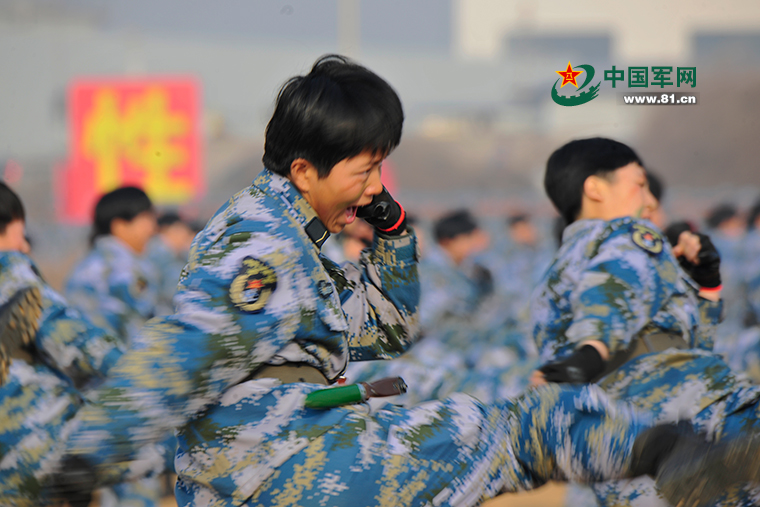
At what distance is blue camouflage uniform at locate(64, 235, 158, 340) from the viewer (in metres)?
4.90

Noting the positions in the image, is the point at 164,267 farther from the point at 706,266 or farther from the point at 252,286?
the point at 252,286

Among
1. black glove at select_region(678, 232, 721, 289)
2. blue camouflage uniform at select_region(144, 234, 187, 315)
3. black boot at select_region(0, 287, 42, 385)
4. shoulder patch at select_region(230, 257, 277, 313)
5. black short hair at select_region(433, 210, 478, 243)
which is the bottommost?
blue camouflage uniform at select_region(144, 234, 187, 315)

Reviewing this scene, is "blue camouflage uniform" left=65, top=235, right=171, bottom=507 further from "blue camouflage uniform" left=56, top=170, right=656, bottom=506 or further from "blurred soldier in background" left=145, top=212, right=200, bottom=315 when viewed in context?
"blue camouflage uniform" left=56, top=170, right=656, bottom=506

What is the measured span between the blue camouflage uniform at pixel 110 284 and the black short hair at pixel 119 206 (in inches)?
4.7

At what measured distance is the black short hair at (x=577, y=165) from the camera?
266 centimetres

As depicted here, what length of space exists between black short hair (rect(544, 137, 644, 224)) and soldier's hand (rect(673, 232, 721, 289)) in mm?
440

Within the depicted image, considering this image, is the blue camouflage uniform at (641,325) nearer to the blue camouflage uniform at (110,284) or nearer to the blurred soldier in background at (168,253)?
the blue camouflage uniform at (110,284)

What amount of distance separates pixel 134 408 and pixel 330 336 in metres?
0.45

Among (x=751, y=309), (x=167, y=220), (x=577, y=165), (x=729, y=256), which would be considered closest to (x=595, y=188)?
(x=577, y=165)

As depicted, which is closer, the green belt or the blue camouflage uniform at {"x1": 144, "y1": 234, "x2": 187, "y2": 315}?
the green belt

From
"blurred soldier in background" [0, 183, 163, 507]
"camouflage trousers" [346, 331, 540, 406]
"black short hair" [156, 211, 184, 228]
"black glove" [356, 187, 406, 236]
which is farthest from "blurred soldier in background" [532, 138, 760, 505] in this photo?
"black short hair" [156, 211, 184, 228]

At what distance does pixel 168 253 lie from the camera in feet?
29.1

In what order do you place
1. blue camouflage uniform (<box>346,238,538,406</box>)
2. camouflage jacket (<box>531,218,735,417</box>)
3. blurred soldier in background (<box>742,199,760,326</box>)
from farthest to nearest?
blue camouflage uniform (<box>346,238,538,406</box>) < blurred soldier in background (<box>742,199,760,326</box>) < camouflage jacket (<box>531,218,735,417</box>)

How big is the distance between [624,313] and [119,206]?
3.89m
